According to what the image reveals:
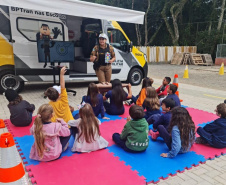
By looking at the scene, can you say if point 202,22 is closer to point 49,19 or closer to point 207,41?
point 207,41

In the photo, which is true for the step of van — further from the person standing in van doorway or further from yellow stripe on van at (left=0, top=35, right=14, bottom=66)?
yellow stripe on van at (left=0, top=35, right=14, bottom=66)

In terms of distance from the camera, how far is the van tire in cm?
976

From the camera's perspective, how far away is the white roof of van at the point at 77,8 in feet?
16.0

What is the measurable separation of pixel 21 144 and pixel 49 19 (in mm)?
5157

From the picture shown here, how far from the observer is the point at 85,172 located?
3.10 m

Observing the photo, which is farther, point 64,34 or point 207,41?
point 207,41

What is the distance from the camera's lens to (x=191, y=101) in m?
7.36

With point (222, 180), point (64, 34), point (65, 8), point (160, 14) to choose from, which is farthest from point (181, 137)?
point (160, 14)

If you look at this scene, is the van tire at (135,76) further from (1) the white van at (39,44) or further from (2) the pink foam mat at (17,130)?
(2) the pink foam mat at (17,130)

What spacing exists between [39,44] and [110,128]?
400 centimetres

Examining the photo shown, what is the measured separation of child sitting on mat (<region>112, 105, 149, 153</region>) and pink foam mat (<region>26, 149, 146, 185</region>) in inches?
13.8

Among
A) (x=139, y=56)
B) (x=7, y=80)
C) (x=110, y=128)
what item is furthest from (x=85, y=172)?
(x=139, y=56)

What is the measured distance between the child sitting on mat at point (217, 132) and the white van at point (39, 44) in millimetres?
4405

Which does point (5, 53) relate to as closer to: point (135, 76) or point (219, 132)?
point (135, 76)
